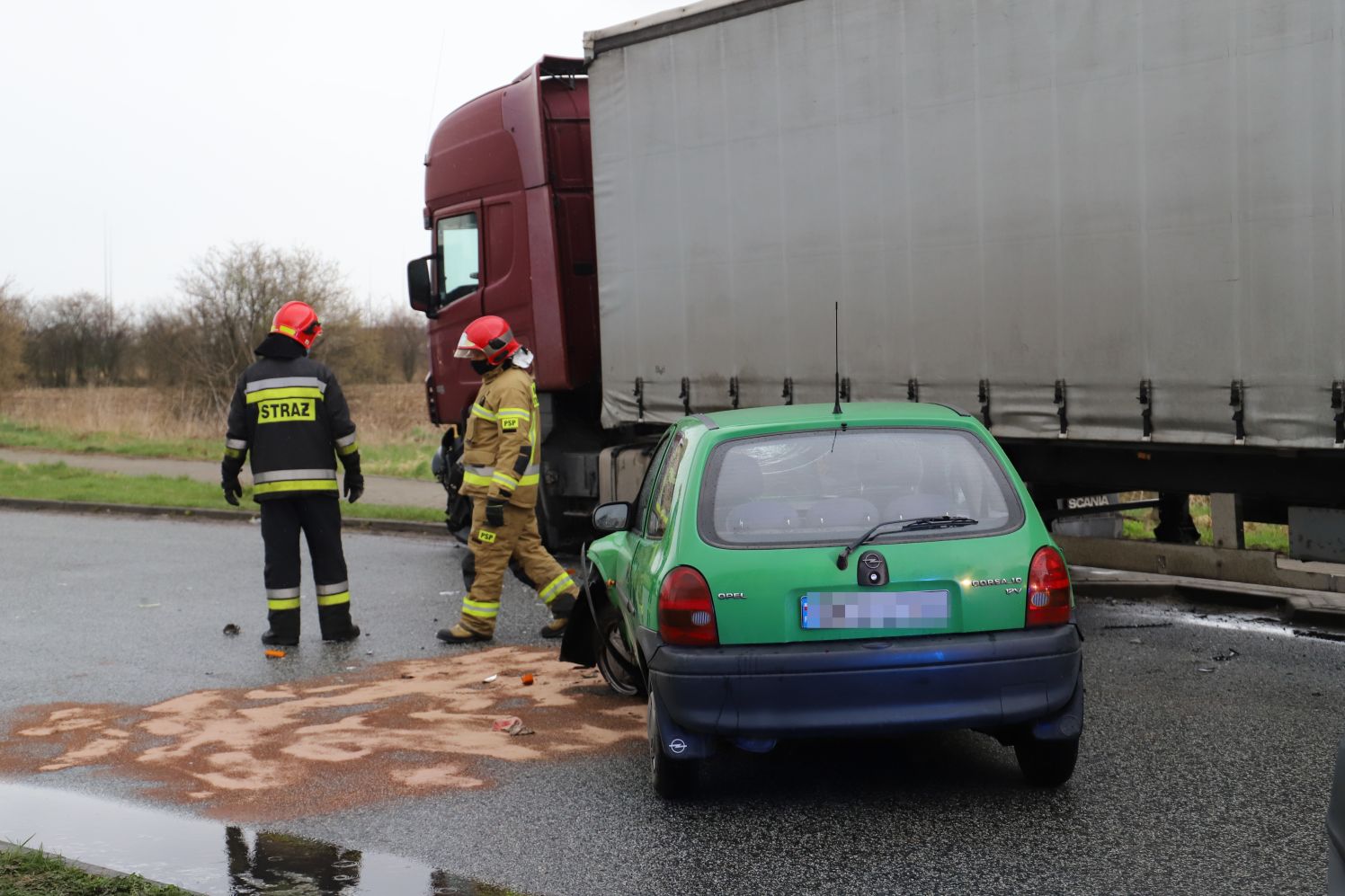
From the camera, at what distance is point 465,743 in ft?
20.8

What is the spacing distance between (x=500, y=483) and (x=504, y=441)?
0.86 feet

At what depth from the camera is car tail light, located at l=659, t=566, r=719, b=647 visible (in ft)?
16.3

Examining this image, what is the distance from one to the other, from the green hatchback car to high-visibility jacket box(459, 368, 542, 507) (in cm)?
360

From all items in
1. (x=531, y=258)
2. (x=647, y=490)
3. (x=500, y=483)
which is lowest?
(x=500, y=483)

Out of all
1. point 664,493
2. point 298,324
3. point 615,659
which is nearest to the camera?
point 664,493

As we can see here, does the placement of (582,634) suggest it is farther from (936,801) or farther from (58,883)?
(58,883)

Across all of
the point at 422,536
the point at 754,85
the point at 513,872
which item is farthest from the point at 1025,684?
the point at 422,536

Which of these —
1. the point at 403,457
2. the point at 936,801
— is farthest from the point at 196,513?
the point at 936,801

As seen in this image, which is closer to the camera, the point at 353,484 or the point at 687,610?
the point at 687,610

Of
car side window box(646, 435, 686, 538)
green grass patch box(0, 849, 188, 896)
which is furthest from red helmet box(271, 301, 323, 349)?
green grass patch box(0, 849, 188, 896)

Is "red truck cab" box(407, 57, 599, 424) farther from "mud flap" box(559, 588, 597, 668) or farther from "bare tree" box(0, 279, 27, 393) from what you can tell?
"bare tree" box(0, 279, 27, 393)

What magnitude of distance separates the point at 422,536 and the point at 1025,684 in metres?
11.0

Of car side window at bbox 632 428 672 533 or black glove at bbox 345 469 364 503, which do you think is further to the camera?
black glove at bbox 345 469 364 503

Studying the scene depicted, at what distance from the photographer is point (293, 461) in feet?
29.6
